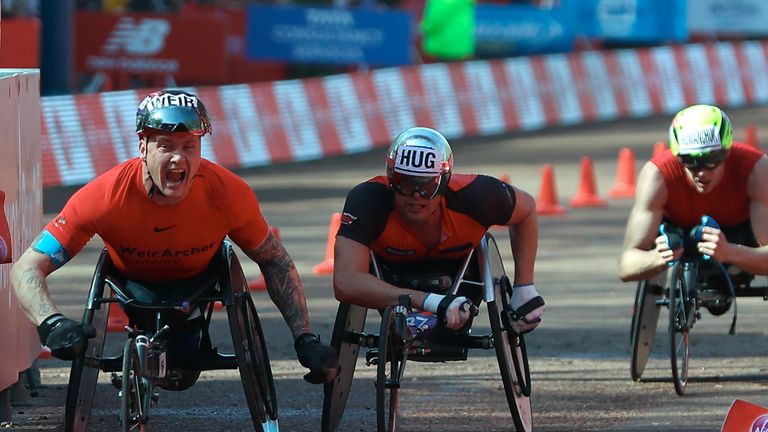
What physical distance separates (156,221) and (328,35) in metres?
20.7

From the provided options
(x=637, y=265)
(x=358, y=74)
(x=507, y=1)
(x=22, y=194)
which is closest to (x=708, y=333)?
(x=637, y=265)

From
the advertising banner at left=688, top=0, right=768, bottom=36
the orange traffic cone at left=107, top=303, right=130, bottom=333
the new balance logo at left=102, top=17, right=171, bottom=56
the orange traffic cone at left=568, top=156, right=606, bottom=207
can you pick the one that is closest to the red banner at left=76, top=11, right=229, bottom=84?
the new balance logo at left=102, top=17, right=171, bottom=56

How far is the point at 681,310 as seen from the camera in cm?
955

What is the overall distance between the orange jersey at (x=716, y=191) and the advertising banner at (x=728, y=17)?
967 inches

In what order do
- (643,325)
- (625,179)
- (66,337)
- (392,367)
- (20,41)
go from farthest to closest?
(625,179), (20,41), (643,325), (392,367), (66,337)

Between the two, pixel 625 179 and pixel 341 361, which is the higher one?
pixel 341 361

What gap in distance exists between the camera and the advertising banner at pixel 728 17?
33.8 m

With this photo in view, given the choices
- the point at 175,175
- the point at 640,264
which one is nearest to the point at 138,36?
the point at 640,264

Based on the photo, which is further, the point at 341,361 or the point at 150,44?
the point at 150,44

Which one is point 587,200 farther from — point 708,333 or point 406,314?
point 406,314

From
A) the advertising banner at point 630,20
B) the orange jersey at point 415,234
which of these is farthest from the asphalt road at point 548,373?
the advertising banner at point 630,20

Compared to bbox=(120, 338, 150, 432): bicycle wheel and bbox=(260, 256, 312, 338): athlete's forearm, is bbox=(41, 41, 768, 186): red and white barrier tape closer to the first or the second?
bbox=(260, 256, 312, 338): athlete's forearm

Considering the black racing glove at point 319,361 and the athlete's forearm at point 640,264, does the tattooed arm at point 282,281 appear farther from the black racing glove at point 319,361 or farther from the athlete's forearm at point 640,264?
→ the athlete's forearm at point 640,264

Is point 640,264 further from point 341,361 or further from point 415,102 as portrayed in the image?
point 415,102
